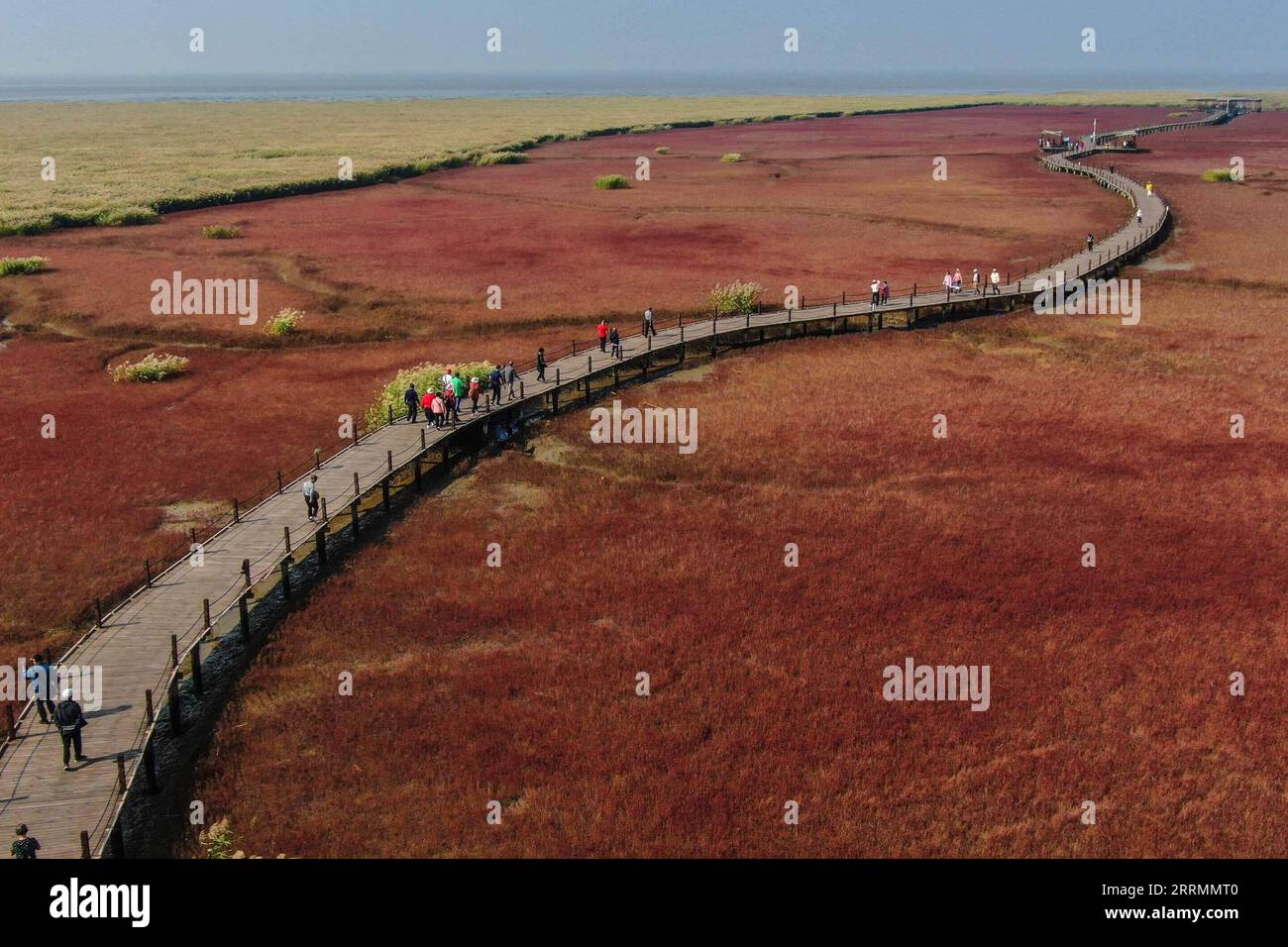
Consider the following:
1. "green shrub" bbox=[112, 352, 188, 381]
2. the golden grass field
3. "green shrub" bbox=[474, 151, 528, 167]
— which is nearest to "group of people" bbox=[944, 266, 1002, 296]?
"green shrub" bbox=[112, 352, 188, 381]

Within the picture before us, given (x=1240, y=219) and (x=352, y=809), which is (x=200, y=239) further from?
(x=1240, y=219)

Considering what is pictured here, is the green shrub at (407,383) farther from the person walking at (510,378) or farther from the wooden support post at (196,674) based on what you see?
the wooden support post at (196,674)

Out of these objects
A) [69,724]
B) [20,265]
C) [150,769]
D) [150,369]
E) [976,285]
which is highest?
[20,265]

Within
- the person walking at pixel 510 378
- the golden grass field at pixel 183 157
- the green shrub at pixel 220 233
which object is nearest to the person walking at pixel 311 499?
the person walking at pixel 510 378

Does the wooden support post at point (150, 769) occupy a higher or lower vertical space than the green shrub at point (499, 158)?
lower

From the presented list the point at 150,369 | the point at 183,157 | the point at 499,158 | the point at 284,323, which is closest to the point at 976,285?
the point at 284,323

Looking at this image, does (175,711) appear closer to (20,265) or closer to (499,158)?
(20,265)
